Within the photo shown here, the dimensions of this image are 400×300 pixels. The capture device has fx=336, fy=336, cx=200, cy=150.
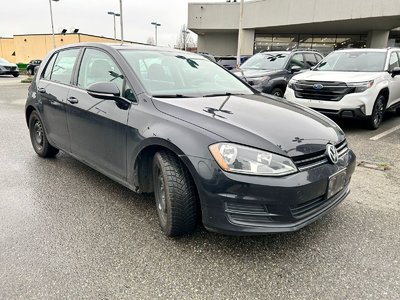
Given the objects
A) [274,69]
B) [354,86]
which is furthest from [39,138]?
[274,69]

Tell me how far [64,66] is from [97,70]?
2.91ft

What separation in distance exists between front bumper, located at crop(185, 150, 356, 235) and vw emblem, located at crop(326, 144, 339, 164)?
22 centimetres

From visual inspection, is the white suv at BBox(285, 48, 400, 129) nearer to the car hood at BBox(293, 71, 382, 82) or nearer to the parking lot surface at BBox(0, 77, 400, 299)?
the car hood at BBox(293, 71, 382, 82)

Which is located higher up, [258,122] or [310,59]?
[310,59]

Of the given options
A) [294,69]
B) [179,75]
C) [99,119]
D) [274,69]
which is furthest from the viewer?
[294,69]

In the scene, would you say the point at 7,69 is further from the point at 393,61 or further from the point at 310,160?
the point at 310,160

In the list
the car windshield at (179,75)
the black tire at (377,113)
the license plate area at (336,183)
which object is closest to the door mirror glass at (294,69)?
the black tire at (377,113)

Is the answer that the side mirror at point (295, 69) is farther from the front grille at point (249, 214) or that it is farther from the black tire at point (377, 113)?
the front grille at point (249, 214)

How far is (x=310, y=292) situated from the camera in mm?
2186

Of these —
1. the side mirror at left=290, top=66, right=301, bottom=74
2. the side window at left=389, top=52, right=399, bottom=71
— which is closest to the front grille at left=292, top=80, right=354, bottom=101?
the side window at left=389, top=52, right=399, bottom=71

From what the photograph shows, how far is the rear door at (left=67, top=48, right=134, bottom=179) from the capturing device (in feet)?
10.1

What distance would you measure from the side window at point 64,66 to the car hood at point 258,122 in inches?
65.9

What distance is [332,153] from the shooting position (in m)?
2.59

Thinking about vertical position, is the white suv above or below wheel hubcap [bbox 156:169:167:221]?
above
